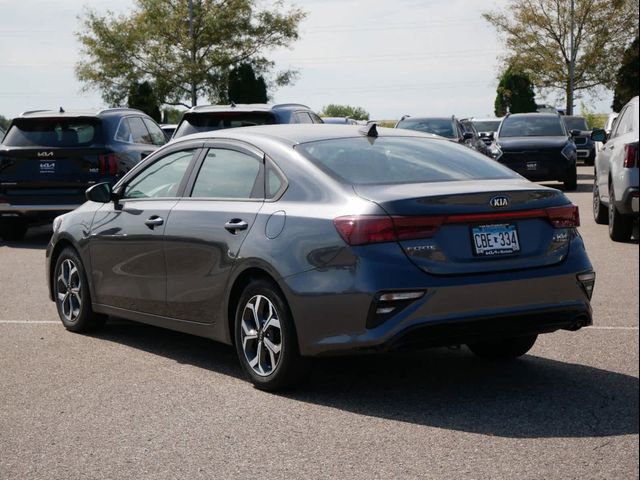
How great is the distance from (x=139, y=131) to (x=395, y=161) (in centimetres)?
1129

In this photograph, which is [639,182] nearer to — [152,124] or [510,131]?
[152,124]

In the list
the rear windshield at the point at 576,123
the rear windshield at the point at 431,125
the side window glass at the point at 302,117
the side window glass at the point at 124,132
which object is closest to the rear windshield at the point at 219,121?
the side window glass at the point at 302,117

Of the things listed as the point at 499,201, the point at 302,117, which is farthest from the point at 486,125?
the point at 499,201

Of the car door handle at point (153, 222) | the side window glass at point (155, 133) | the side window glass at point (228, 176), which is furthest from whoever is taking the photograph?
the side window glass at point (155, 133)

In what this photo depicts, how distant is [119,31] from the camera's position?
2702 inches

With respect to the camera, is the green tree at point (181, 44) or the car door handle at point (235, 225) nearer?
the car door handle at point (235, 225)

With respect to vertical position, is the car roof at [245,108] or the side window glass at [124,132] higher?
the car roof at [245,108]

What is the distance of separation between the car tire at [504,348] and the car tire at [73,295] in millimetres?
2953

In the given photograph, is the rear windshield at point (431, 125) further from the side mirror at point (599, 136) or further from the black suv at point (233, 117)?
the black suv at point (233, 117)

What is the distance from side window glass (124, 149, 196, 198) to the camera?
786cm

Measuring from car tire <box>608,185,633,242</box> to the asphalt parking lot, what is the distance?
19.4 ft

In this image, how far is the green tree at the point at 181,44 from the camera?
6706cm

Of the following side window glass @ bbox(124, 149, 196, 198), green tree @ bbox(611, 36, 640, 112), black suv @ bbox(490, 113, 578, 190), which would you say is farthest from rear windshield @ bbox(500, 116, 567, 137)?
green tree @ bbox(611, 36, 640, 112)

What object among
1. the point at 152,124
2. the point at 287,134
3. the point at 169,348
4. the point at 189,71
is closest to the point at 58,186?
the point at 152,124
